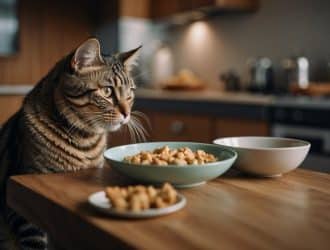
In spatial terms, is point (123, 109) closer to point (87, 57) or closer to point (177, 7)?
point (87, 57)

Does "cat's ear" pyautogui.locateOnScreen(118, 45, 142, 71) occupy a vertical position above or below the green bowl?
above

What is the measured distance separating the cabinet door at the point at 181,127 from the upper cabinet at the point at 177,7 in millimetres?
905

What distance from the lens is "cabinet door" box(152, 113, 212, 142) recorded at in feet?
10.1

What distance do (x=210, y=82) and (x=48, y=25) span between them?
174 centimetres

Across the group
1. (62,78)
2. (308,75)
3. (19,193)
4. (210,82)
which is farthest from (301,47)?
(19,193)

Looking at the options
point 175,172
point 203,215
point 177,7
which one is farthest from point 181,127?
point 203,215

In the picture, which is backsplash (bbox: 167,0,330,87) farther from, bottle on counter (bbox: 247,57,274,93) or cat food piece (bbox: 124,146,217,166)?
cat food piece (bbox: 124,146,217,166)

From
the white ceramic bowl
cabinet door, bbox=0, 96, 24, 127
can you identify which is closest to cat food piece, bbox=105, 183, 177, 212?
the white ceramic bowl

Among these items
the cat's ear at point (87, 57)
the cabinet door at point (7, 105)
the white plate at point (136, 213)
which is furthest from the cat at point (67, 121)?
the cabinet door at point (7, 105)

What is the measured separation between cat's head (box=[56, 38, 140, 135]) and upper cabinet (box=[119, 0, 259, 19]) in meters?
2.30

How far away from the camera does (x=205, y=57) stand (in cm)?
408

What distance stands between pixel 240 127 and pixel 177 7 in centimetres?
145

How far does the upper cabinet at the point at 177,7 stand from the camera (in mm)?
3490

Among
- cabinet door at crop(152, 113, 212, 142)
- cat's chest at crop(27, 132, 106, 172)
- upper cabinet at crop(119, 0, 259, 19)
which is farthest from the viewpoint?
upper cabinet at crop(119, 0, 259, 19)
